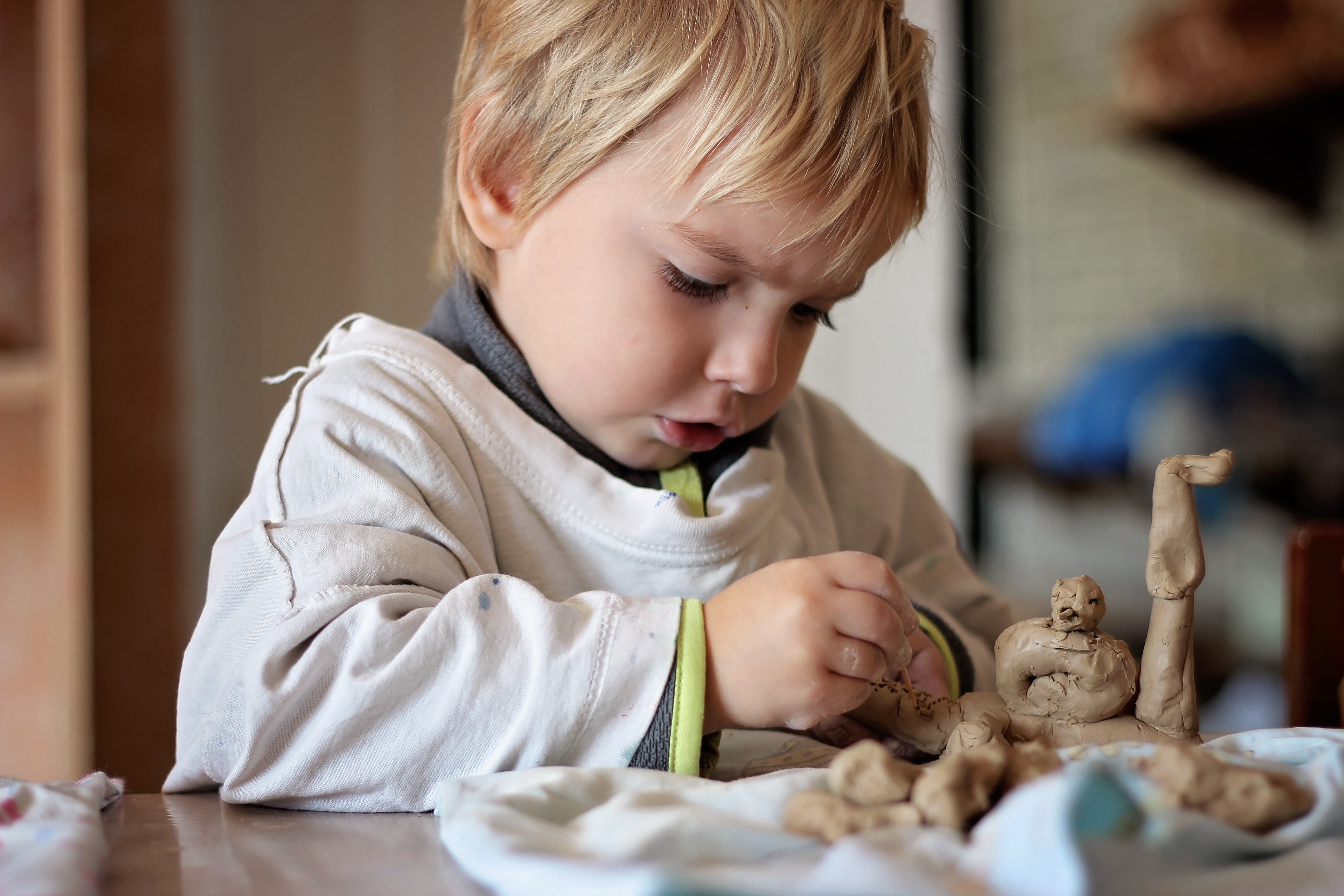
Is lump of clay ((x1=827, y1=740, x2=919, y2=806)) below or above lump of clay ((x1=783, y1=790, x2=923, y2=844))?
above

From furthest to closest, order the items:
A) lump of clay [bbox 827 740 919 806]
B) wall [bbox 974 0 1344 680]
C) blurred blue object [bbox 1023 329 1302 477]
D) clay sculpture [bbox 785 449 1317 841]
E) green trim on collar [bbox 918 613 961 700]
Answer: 1. wall [bbox 974 0 1344 680]
2. blurred blue object [bbox 1023 329 1302 477]
3. green trim on collar [bbox 918 613 961 700]
4. clay sculpture [bbox 785 449 1317 841]
5. lump of clay [bbox 827 740 919 806]

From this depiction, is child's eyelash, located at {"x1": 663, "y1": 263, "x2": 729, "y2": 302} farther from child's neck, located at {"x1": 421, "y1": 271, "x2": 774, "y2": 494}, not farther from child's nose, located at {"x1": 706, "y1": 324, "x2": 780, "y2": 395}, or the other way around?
child's neck, located at {"x1": 421, "y1": 271, "x2": 774, "y2": 494}

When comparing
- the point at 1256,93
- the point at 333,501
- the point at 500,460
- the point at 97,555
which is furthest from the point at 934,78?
the point at 1256,93

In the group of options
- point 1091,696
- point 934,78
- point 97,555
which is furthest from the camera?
point 97,555

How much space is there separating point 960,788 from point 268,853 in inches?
11.3

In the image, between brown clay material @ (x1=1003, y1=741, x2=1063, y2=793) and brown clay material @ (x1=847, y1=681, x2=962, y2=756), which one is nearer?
brown clay material @ (x1=1003, y1=741, x2=1063, y2=793)

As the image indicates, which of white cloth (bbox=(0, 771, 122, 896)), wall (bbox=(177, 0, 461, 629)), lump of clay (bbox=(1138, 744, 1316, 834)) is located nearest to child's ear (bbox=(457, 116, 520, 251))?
white cloth (bbox=(0, 771, 122, 896))

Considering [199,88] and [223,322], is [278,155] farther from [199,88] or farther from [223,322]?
[223,322]

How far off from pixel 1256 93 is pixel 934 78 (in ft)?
4.81

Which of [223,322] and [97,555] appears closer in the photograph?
[97,555]

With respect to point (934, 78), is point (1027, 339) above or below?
below

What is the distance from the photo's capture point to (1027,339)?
8.95 ft

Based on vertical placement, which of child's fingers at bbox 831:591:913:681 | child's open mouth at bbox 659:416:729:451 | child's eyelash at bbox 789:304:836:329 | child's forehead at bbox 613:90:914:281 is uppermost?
child's forehead at bbox 613:90:914:281

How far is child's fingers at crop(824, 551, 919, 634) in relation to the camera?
57 cm
